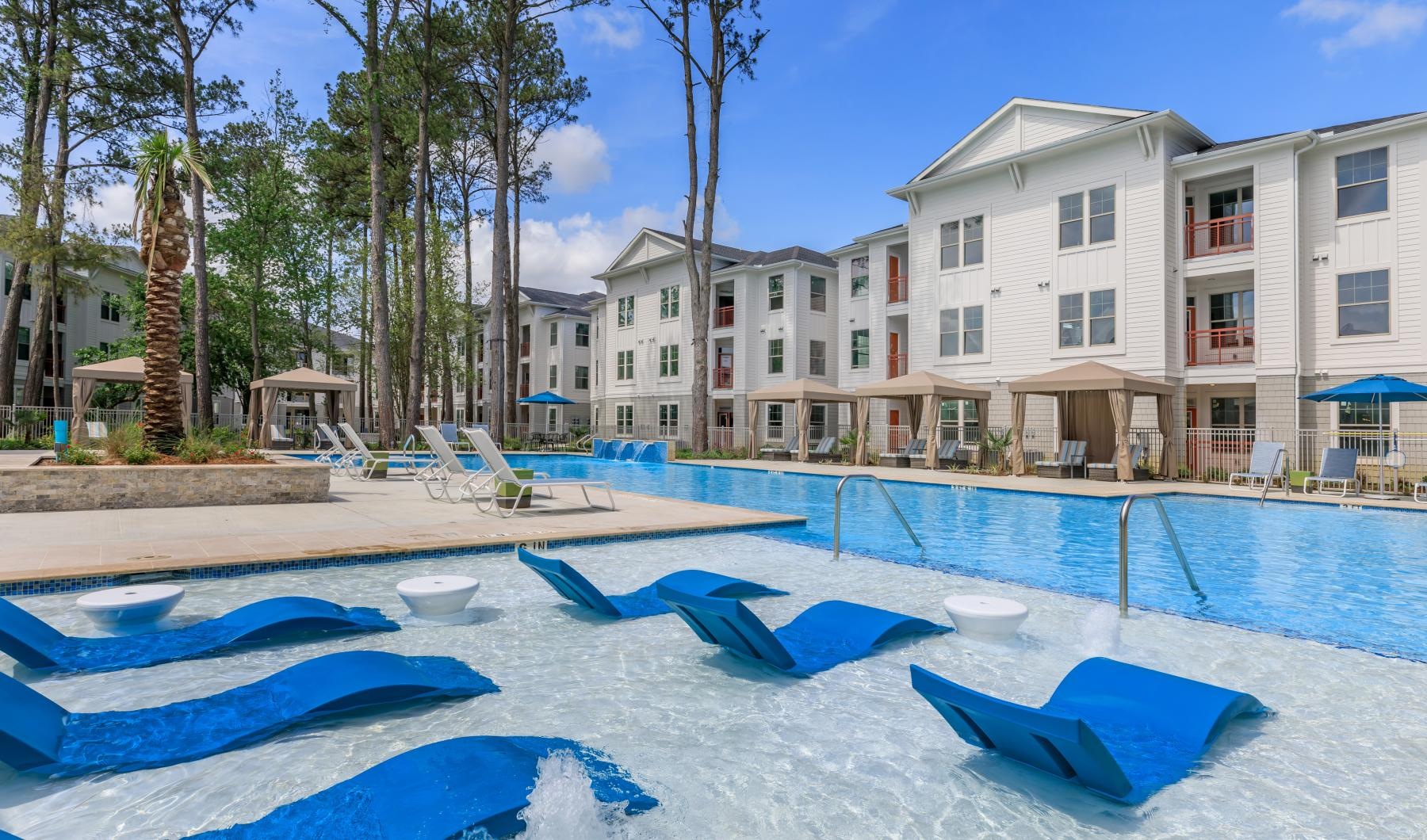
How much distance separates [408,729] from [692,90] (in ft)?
85.8

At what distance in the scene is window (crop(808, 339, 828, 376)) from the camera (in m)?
30.7

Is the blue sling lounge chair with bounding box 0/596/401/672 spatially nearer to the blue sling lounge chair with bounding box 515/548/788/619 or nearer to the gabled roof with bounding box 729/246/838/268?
the blue sling lounge chair with bounding box 515/548/788/619

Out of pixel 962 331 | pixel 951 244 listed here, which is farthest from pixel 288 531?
pixel 951 244

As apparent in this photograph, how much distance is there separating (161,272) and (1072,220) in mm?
20959

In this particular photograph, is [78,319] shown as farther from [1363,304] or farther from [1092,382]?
[1363,304]

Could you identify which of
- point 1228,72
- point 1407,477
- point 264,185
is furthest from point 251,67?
point 1407,477

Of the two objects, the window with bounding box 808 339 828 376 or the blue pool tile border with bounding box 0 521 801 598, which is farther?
the window with bounding box 808 339 828 376

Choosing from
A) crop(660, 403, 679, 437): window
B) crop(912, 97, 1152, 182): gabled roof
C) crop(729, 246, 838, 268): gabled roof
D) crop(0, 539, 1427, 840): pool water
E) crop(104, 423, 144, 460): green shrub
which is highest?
crop(912, 97, 1152, 182): gabled roof

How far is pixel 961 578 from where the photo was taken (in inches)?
272

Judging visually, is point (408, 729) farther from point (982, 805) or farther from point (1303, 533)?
point (1303, 533)

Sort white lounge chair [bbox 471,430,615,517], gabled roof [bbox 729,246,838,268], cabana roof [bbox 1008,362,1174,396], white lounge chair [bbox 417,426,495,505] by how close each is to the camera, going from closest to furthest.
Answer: white lounge chair [bbox 471,430,615,517], white lounge chair [bbox 417,426,495,505], cabana roof [bbox 1008,362,1174,396], gabled roof [bbox 729,246,838,268]

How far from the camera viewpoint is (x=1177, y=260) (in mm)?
19312

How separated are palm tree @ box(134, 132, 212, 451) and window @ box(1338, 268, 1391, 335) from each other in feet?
74.9

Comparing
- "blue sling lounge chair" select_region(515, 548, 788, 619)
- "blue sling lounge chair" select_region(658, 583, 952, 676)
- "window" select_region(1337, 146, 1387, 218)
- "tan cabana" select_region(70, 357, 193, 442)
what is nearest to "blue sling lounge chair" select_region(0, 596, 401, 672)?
"blue sling lounge chair" select_region(515, 548, 788, 619)
